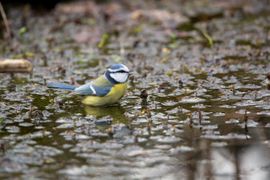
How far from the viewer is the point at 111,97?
20.7 feet

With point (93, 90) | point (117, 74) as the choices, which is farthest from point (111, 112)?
point (117, 74)

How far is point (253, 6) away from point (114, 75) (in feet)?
24.6

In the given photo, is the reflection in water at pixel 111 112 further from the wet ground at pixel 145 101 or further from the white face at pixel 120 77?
the white face at pixel 120 77

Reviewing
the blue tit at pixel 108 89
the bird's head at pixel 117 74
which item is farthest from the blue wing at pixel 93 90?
the bird's head at pixel 117 74

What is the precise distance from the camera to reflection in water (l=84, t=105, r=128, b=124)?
5934 mm

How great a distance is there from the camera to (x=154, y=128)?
5555 millimetres

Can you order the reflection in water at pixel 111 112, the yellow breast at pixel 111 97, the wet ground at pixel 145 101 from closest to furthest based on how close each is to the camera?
Result: the wet ground at pixel 145 101 < the reflection in water at pixel 111 112 < the yellow breast at pixel 111 97

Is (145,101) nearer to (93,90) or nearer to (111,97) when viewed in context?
(111,97)

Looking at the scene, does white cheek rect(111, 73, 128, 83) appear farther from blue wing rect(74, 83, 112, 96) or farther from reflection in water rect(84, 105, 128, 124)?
reflection in water rect(84, 105, 128, 124)

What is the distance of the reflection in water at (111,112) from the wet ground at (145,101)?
0.04ft

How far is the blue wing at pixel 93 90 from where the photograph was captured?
248 inches

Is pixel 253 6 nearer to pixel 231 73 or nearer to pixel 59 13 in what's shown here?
pixel 59 13

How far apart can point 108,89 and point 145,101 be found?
1.54 feet

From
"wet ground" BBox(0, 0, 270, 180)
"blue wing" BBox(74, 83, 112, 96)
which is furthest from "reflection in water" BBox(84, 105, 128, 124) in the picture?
"blue wing" BBox(74, 83, 112, 96)
